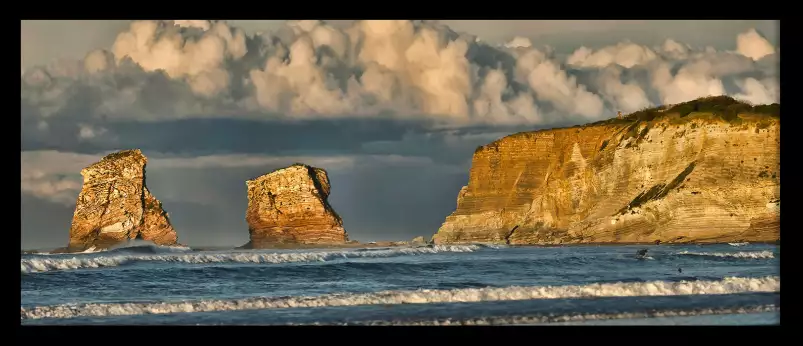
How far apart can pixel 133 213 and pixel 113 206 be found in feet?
5.79

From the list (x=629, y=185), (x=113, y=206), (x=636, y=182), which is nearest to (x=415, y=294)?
(x=636, y=182)

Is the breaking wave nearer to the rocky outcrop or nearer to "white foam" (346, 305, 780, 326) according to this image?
"white foam" (346, 305, 780, 326)

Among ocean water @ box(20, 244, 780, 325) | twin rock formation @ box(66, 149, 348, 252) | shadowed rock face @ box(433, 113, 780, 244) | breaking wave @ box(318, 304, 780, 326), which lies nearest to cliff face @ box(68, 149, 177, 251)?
twin rock formation @ box(66, 149, 348, 252)

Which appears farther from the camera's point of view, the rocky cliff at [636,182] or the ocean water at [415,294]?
the rocky cliff at [636,182]

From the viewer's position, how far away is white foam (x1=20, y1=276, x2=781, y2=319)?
2386cm

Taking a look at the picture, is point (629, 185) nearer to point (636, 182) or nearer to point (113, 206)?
point (636, 182)

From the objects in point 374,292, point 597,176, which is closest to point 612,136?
point 597,176

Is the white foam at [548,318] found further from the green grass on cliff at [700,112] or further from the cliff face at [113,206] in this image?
the cliff face at [113,206]

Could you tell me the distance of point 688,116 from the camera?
76062mm

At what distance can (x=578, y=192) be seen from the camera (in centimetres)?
8406

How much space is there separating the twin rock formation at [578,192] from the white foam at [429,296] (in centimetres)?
4047

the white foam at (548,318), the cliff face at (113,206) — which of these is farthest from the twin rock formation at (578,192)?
the white foam at (548,318)

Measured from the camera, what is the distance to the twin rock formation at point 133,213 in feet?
261
